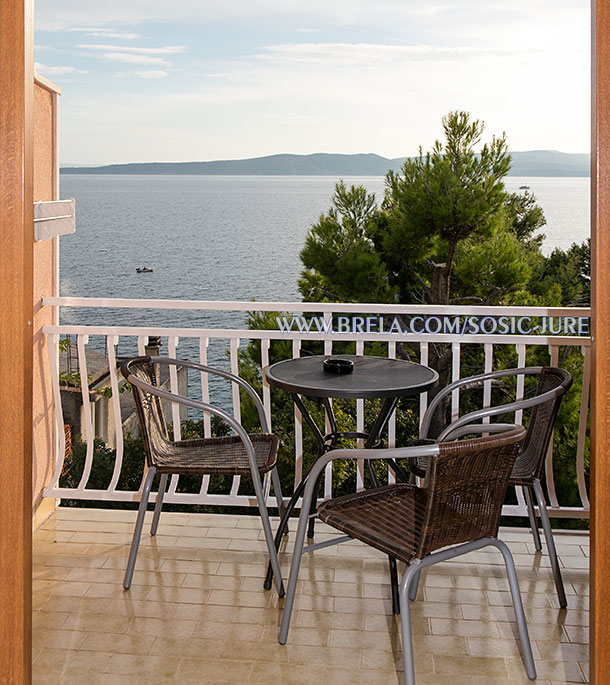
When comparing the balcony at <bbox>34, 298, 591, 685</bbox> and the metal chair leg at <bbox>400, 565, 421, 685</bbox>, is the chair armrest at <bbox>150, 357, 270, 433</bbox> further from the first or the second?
the metal chair leg at <bbox>400, 565, 421, 685</bbox>

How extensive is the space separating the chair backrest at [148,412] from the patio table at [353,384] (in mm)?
499

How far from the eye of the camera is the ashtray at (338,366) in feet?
10.9

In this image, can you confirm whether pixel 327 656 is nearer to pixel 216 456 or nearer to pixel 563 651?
pixel 563 651

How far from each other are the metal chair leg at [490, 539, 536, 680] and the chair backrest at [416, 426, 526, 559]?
7 cm

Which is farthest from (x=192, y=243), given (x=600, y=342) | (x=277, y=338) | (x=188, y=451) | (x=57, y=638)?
(x=600, y=342)

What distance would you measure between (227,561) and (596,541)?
7.20 feet

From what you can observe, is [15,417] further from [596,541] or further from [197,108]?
[197,108]

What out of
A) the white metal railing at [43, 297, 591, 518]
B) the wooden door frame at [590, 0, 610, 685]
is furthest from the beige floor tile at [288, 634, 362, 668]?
the wooden door frame at [590, 0, 610, 685]

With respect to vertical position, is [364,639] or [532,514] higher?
[532,514]

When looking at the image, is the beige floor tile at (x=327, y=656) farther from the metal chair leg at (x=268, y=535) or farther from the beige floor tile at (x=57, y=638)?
the beige floor tile at (x=57, y=638)

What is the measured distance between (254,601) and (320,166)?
2339 centimetres

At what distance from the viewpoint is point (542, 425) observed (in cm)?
303

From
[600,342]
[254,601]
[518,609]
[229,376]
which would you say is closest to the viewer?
[600,342]

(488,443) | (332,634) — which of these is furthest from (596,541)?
(332,634)
